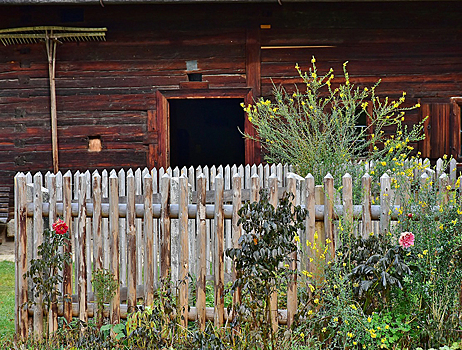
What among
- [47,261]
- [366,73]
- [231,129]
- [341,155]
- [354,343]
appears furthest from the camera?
[231,129]

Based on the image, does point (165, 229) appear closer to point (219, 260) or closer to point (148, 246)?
point (148, 246)

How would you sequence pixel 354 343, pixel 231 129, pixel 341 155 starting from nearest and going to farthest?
1. pixel 354 343
2. pixel 341 155
3. pixel 231 129

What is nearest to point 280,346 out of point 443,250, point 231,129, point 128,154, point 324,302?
point 324,302

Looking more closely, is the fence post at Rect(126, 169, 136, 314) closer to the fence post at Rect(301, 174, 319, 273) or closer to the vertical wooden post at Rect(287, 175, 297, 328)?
the vertical wooden post at Rect(287, 175, 297, 328)

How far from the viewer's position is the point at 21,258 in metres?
5.07

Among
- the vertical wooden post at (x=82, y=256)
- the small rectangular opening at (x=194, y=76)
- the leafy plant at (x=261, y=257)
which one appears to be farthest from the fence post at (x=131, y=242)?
the small rectangular opening at (x=194, y=76)

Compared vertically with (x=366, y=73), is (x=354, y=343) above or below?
below

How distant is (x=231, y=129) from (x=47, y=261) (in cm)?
1397

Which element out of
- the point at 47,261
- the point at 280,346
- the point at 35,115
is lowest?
the point at 280,346

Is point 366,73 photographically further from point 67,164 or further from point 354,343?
point 354,343

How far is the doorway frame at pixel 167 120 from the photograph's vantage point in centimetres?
997

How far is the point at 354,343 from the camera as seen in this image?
406 cm

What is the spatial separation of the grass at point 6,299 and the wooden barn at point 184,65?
6.63 feet

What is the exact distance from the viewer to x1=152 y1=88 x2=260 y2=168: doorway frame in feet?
32.7
